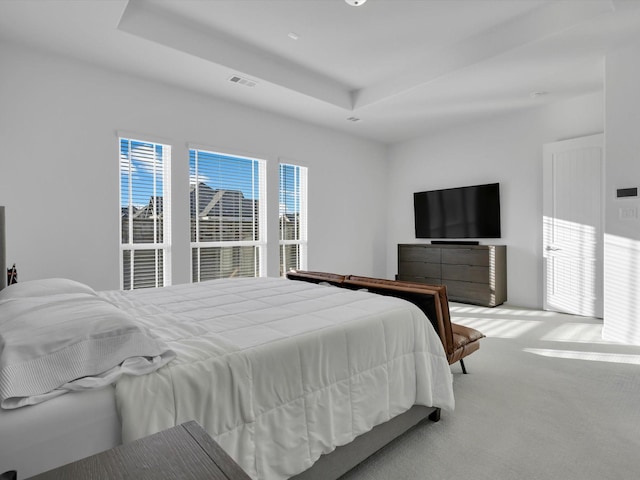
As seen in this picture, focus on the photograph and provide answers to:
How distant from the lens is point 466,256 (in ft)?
17.4

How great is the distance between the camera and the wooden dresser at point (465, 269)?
505 centimetres

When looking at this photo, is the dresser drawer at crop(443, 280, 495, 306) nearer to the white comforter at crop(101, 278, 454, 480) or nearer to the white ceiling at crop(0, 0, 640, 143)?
the white ceiling at crop(0, 0, 640, 143)

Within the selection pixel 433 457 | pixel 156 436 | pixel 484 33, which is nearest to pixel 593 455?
pixel 433 457

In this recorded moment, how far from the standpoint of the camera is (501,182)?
539 centimetres

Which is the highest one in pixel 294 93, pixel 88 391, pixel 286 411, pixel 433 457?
pixel 294 93

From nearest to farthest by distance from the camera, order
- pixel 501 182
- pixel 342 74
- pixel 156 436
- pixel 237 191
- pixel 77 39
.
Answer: pixel 156 436, pixel 77 39, pixel 342 74, pixel 237 191, pixel 501 182

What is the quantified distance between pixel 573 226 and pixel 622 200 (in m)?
1.20

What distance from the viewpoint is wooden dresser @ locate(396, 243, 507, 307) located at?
199 inches

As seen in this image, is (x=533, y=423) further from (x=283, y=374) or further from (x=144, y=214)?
(x=144, y=214)

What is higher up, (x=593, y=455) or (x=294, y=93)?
(x=294, y=93)

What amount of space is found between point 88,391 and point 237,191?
4013 mm

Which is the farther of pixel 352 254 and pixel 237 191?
pixel 352 254

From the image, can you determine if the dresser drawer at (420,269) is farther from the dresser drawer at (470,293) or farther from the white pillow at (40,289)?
the white pillow at (40,289)

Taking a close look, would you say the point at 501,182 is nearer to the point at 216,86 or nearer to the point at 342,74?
the point at 342,74
